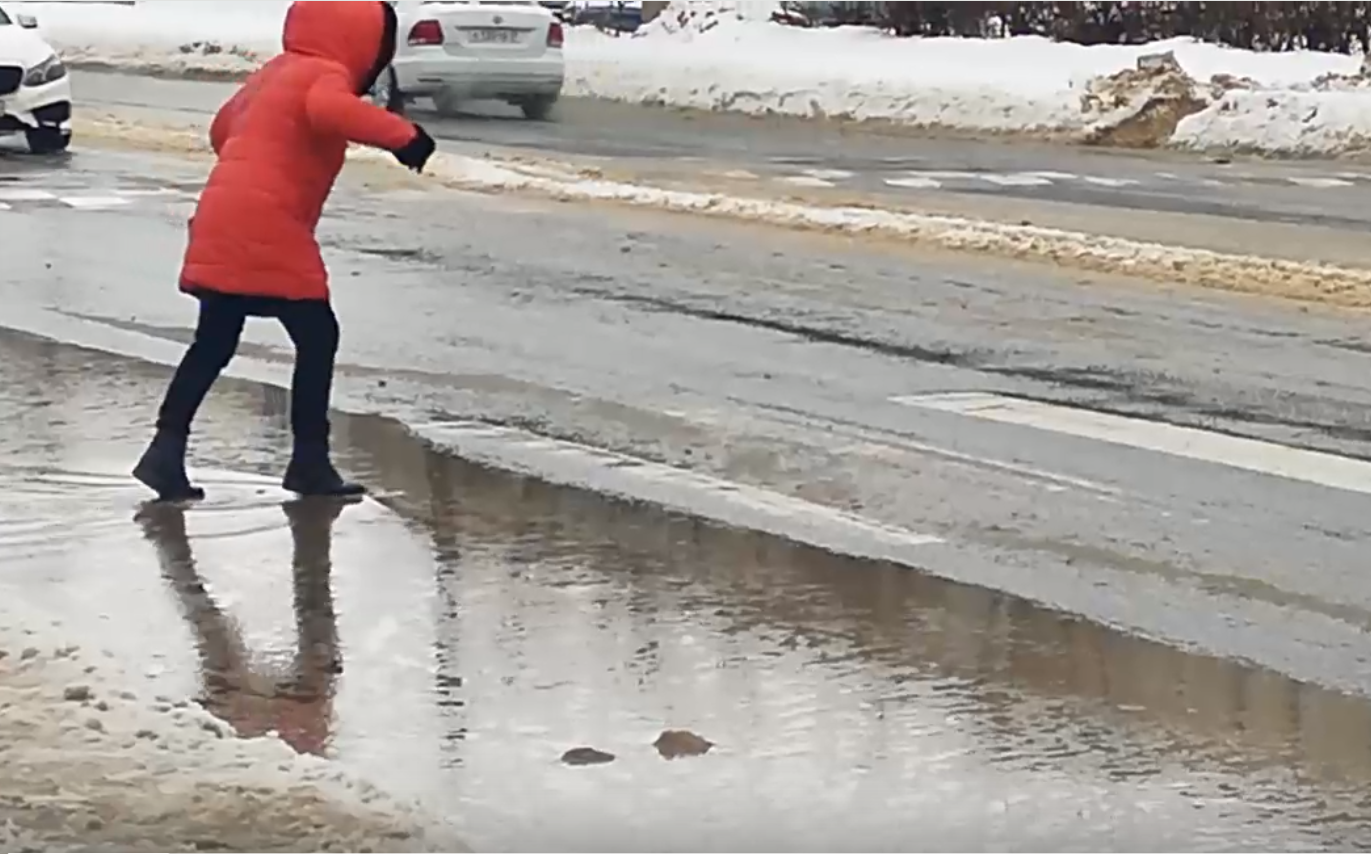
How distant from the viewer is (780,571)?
6574 millimetres

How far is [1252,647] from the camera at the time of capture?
594 cm

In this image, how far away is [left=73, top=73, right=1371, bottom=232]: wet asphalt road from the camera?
17.5 metres

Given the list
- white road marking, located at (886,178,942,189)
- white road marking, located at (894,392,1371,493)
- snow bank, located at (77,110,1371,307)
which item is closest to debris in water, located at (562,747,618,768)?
white road marking, located at (894,392,1371,493)

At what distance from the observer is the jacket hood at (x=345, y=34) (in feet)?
22.8

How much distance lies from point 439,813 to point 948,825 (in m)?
0.97

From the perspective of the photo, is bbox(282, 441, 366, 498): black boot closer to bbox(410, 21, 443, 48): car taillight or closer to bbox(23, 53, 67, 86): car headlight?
bbox(23, 53, 67, 86): car headlight

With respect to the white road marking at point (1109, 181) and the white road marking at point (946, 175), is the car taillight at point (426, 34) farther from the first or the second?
the white road marking at point (1109, 181)

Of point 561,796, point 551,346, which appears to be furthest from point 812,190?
point 561,796

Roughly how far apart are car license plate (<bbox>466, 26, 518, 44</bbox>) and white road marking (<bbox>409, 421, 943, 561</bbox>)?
1774 centimetres

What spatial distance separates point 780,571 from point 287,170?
1.81 metres

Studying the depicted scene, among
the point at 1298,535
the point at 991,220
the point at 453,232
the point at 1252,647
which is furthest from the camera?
the point at 991,220

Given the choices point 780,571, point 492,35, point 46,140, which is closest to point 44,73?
point 46,140

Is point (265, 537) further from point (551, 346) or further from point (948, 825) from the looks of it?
point (551, 346)

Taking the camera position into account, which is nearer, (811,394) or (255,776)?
(255,776)
